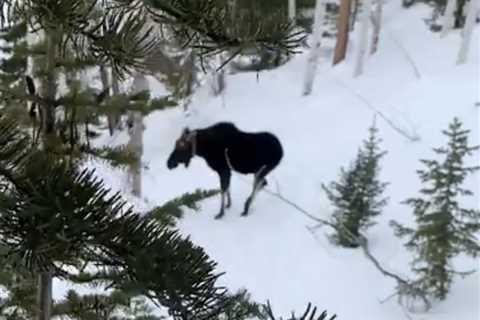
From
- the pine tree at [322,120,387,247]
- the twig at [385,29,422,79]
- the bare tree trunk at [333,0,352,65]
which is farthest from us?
the bare tree trunk at [333,0,352,65]

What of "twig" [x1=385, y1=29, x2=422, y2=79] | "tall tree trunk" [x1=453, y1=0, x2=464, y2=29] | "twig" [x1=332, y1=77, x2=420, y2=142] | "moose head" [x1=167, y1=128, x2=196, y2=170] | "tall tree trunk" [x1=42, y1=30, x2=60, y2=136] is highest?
"tall tree trunk" [x1=42, y1=30, x2=60, y2=136]

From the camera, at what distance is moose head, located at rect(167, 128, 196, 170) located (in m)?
12.3

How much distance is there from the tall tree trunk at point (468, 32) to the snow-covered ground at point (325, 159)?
0.77 feet

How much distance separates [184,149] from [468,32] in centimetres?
903

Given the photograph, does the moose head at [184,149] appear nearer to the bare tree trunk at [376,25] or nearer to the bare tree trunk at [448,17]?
the bare tree trunk at [376,25]

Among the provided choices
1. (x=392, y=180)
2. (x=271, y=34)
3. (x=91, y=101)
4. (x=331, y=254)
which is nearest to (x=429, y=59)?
(x=392, y=180)

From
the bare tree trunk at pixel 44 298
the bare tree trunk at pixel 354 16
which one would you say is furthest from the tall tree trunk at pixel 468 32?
the bare tree trunk at pixel 44 298

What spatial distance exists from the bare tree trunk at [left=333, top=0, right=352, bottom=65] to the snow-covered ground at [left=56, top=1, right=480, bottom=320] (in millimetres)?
280

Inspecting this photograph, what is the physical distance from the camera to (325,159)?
15.6 meters

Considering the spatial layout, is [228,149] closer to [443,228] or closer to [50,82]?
[443,228]

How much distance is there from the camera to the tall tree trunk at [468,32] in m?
18.7

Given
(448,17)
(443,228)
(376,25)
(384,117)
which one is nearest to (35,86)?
(443,228)

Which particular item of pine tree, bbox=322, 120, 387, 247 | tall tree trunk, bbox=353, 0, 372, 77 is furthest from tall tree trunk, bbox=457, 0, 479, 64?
pine tree, bbox=322, 120, 387, 247

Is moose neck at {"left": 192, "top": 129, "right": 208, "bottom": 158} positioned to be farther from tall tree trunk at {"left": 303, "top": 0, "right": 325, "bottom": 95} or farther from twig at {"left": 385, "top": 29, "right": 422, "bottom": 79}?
twig at {"left": 385, "top": 29, "right": 422, "bottom": 79}
